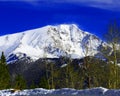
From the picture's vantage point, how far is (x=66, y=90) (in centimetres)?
2598

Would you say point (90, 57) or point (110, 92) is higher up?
point (90, 57)

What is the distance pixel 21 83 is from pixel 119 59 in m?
40.8

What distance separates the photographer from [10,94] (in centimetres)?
2995

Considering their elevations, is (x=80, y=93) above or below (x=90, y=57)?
below

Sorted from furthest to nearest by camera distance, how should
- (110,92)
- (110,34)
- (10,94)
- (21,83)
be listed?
(21,83) < (110,34) < (10,94) < (110,92)

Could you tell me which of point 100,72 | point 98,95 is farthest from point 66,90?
point 100,72

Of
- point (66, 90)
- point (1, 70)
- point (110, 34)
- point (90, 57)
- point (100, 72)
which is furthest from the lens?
point (1, 70)

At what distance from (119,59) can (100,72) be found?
736 cm

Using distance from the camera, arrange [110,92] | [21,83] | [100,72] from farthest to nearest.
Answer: [21,83] → [100,72] → [110,92]

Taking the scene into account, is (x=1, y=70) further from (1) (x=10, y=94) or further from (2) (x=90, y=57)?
(1) (x=10, y=94)

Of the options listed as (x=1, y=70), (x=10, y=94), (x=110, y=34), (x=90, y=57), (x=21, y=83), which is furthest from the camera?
(x=21, y=83)

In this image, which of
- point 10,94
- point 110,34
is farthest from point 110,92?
point 110,34

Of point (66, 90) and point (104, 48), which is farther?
point (104, 48)

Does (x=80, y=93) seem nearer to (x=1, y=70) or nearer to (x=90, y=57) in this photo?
(x=90, y=57)
